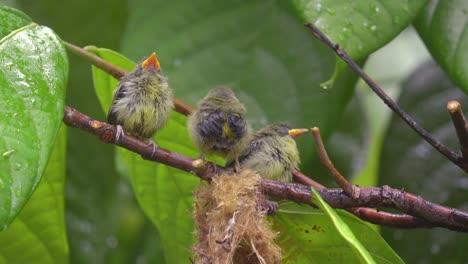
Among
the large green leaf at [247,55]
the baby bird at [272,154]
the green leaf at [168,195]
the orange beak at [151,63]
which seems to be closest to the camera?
the baby bird at [272,154]

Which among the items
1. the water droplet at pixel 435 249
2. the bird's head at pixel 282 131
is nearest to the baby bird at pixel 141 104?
the bird's head at pixel 282 131

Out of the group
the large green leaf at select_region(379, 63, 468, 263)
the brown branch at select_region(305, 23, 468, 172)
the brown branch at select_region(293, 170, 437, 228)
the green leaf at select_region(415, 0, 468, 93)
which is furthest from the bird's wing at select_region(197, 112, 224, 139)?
the large green leaf at select_region(379, 63, 468, 263)

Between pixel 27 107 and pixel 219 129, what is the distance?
18.0 inches

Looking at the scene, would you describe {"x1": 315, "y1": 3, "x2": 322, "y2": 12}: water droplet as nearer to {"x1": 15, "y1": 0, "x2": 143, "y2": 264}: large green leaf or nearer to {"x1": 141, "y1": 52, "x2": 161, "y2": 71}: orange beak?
{"x1": 141, "y1": 52, "x2": 161, "y2": 71}: orange beak

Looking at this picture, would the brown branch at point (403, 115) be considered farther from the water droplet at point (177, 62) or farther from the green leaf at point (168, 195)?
the water droplet at point (177, 62)

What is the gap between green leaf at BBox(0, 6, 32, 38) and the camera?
56.4 inches

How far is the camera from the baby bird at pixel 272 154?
64.1 inches

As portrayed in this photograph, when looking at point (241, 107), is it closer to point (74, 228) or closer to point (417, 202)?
point (417, 202)

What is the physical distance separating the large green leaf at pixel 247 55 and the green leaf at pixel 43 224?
550mm

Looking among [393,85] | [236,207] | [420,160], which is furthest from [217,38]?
[393,85]

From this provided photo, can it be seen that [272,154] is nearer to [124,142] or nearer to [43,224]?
[124,142]

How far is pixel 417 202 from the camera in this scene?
1.35 m

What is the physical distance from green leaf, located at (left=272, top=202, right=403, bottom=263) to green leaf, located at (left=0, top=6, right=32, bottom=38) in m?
0.60

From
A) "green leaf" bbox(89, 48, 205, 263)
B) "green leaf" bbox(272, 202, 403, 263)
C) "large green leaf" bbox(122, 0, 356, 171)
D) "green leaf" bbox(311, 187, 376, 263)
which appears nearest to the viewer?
"green leaf" bbox(311, 187, 376, 263)
